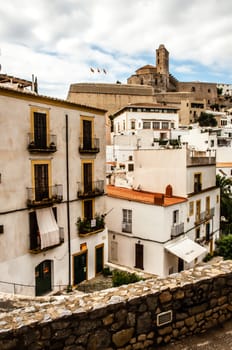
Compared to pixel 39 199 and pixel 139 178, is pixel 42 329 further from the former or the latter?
pixel 139 178

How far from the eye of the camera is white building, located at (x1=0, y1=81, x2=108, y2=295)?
12.2 meters

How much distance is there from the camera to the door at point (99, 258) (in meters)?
16.8

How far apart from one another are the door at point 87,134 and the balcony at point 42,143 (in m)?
2.28

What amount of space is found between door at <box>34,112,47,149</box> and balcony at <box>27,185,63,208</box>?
2069 mm

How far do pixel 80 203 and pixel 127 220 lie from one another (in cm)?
400

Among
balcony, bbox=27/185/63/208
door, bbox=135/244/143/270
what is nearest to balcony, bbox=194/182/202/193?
door, bbox=135/244/143/270

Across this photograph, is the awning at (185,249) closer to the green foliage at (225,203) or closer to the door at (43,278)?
the door at (43,278)

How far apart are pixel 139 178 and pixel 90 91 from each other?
57.1 m

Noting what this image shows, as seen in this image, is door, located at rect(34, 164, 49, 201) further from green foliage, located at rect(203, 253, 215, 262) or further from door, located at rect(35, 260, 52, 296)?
green foliage, located at rect(203, 253, 215, 262)

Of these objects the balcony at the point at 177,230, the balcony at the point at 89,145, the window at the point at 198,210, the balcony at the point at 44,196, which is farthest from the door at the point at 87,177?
the window at the point at 198,210

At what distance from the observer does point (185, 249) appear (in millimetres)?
17969

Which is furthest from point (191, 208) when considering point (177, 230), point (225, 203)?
point (225, 203)

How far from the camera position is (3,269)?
39.3 ft

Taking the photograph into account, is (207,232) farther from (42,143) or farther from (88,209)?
(42,143)
